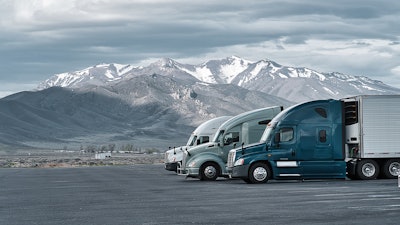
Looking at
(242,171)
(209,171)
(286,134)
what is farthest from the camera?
(209,171)

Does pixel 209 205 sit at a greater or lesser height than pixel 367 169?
lesser

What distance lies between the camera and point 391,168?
34.7 meters

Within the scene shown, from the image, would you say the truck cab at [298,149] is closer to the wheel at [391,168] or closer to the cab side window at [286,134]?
the cab side window at [286,134]

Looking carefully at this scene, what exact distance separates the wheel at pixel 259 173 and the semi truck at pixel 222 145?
10.3ft

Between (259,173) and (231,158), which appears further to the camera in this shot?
(231,158)

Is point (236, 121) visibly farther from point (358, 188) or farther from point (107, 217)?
point (107, 217)

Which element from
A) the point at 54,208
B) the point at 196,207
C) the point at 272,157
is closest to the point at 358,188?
the point at 272,157

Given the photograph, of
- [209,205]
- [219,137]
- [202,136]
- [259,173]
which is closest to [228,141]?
[219,137]

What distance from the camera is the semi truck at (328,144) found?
33750 millimetres

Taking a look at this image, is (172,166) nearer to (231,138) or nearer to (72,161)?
(231,138)

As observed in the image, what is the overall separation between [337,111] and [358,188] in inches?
279

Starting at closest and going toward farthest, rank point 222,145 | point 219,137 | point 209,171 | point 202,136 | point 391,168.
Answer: point 391,168
point 209,171
point 222,145
point 219,137
point 202,136

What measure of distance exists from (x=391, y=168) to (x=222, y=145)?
6.93 metres

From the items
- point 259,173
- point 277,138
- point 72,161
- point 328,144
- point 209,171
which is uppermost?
point 72,161
